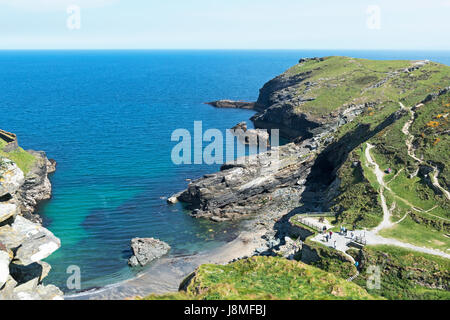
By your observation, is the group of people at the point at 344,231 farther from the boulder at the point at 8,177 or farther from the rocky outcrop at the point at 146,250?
the boulder at the point at 8,177

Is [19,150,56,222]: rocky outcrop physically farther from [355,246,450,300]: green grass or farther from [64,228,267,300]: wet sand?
[355,246,450,300]: green grass

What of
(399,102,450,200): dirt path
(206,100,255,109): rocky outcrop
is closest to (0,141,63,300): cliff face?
(399,102,450,200): dirt path

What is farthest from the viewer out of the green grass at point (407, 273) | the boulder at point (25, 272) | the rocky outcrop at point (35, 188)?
the rocky outcrop at point (35, 188)

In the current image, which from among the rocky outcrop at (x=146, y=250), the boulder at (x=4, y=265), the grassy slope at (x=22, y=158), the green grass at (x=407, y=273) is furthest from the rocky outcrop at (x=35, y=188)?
the green grass at (x=407, y=273)

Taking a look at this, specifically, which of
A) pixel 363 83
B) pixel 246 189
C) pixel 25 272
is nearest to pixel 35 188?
pixel 246 189
